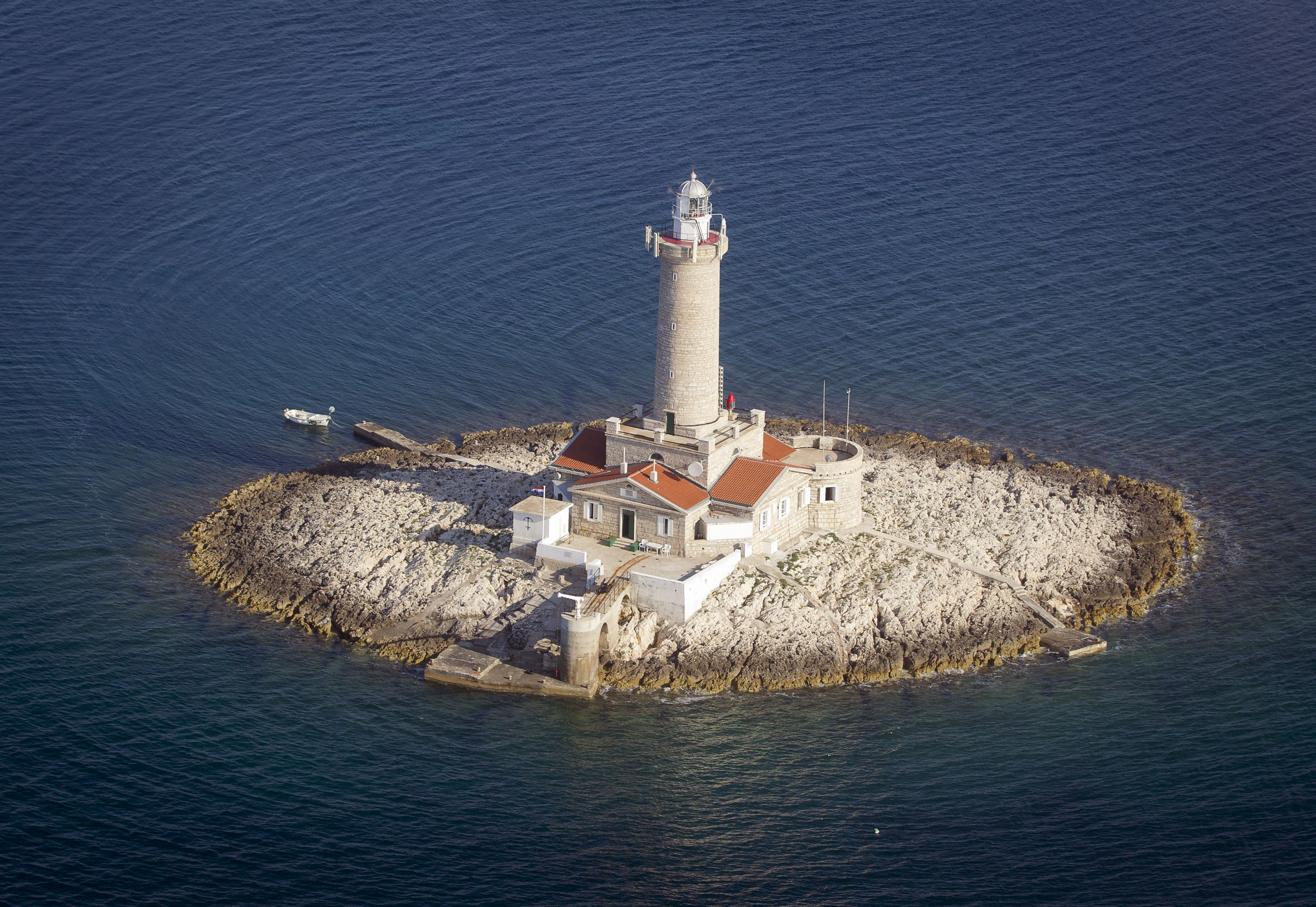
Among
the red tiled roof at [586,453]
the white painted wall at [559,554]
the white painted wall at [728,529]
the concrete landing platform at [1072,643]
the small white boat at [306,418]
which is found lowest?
the concrete landing platform at [1072,643]

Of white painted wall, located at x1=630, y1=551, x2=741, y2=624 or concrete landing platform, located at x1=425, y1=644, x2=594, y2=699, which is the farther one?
white painted wall, located at x1=630, y1=551, x2=741, y2=624

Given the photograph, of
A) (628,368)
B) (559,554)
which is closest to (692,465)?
(559,554)

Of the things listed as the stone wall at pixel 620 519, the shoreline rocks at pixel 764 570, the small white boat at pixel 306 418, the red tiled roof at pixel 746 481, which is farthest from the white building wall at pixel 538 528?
the small white boat at pixel 306 418

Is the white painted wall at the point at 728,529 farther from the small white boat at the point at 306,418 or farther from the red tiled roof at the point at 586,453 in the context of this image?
the small white boat at the point at 306,418

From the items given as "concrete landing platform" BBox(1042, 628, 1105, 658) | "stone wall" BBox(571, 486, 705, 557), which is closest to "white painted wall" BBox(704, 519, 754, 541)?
"stone wall" BBox(571, 486, 705, 557)

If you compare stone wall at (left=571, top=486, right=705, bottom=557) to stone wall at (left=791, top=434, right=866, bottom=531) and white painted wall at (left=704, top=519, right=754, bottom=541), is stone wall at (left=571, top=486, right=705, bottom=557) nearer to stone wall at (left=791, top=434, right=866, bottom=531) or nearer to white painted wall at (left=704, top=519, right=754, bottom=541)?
white painted wall at (left=704, top=519, right=754, bottom=541)

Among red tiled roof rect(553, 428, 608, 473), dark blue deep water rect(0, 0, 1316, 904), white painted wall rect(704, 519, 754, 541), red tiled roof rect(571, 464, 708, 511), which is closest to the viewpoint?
dark blue deep water rect(0, 0, 1316, 904)

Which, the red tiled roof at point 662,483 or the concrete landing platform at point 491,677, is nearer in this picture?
the concrete landing platform at point 491,677

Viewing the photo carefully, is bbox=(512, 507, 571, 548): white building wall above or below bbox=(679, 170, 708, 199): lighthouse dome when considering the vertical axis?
below
